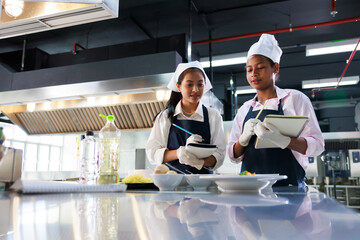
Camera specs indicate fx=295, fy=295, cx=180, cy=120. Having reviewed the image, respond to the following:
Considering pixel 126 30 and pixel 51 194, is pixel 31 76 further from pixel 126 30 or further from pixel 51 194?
pixel 51 194

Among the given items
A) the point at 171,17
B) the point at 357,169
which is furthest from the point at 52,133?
the point at 357,169

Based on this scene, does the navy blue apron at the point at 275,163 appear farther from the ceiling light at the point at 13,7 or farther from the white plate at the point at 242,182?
the ceiling light at the point at 13,7

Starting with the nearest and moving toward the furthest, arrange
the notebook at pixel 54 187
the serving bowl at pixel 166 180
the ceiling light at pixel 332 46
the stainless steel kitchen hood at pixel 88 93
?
the notebook at pixel 54 187, the serving bowl at pixel 166 180, the stainless steel kitchen hood at pixel 88 93, the ceiling light at pixel 332 46

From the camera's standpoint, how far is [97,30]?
526cm

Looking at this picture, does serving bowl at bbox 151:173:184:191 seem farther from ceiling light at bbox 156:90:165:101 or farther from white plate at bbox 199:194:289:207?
ceiling light at bbox 156:90:165:101

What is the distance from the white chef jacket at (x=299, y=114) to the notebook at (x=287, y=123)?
20cm

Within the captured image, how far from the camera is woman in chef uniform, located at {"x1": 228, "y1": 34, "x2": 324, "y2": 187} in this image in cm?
161

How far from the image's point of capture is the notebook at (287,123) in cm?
131

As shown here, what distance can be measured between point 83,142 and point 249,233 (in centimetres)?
105

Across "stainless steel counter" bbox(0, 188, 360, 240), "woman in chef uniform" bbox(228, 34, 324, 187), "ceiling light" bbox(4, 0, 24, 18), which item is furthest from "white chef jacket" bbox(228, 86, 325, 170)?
"ceiling light" bbox(4, 0, 24, 18)

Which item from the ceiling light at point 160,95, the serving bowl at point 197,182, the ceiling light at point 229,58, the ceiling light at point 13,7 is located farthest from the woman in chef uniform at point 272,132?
the ceiling light at point 229,58

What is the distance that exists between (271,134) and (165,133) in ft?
2.49

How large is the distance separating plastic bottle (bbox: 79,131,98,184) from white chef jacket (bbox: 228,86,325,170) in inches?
34.8

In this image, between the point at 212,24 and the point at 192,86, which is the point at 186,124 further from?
the point at 212,24
